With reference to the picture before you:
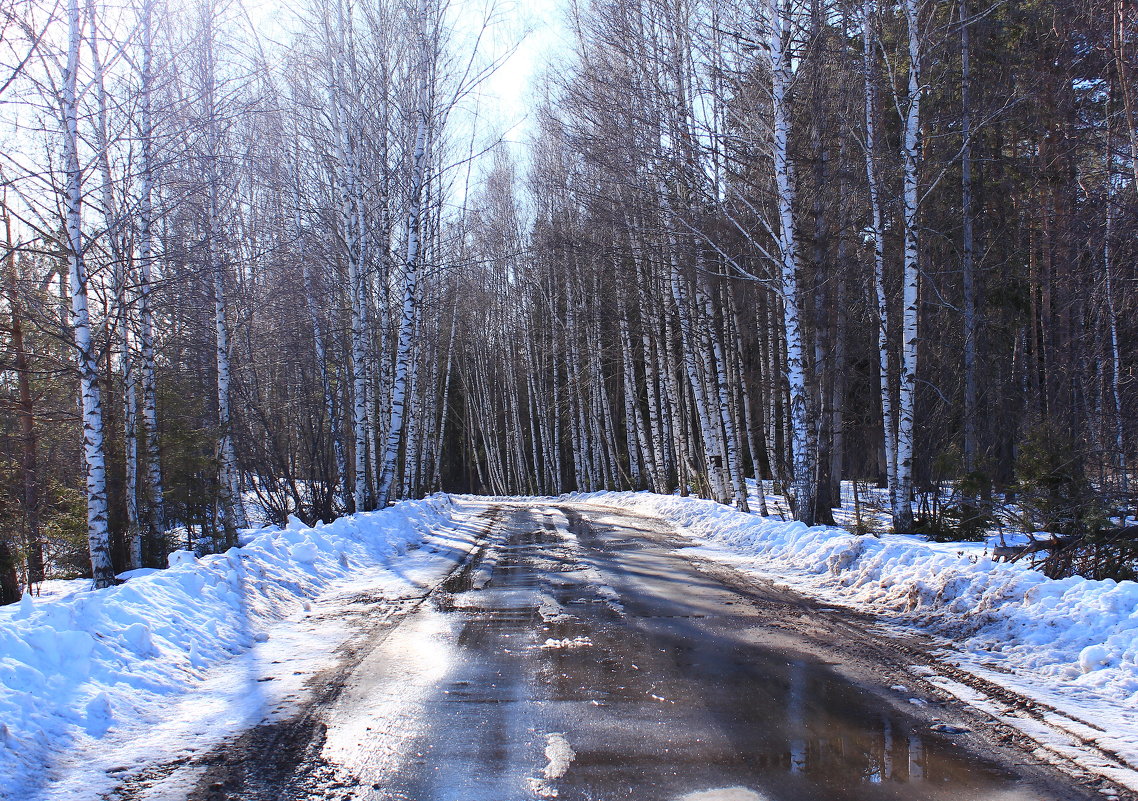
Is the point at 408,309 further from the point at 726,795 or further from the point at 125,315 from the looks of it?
the point at 726,795

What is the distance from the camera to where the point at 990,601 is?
686 cm

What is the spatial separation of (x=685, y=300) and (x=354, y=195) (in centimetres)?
858

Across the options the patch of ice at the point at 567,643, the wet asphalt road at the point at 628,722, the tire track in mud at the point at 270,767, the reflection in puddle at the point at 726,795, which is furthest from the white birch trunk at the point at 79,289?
the reflection in puddle at the point at 726,795

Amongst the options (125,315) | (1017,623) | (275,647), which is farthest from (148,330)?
(1017,623)

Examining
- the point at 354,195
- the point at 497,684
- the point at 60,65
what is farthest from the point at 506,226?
the point at 497,684

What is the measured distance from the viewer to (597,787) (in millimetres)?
3621

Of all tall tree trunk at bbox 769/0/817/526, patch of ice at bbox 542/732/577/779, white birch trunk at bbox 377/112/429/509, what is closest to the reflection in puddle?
patch of ice at bbox 542/732/577/779

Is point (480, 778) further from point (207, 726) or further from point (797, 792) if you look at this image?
point (207, 726)

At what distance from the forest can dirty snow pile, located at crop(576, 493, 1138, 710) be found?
1230 mm

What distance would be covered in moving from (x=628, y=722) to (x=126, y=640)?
383 cm

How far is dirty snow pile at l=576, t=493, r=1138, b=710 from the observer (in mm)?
5367

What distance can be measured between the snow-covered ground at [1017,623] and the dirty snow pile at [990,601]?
0.03 feet

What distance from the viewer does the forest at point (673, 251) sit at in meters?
10.9

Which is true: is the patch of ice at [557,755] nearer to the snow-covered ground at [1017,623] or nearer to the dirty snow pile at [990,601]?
the snow-covered ground at [1017,623]
